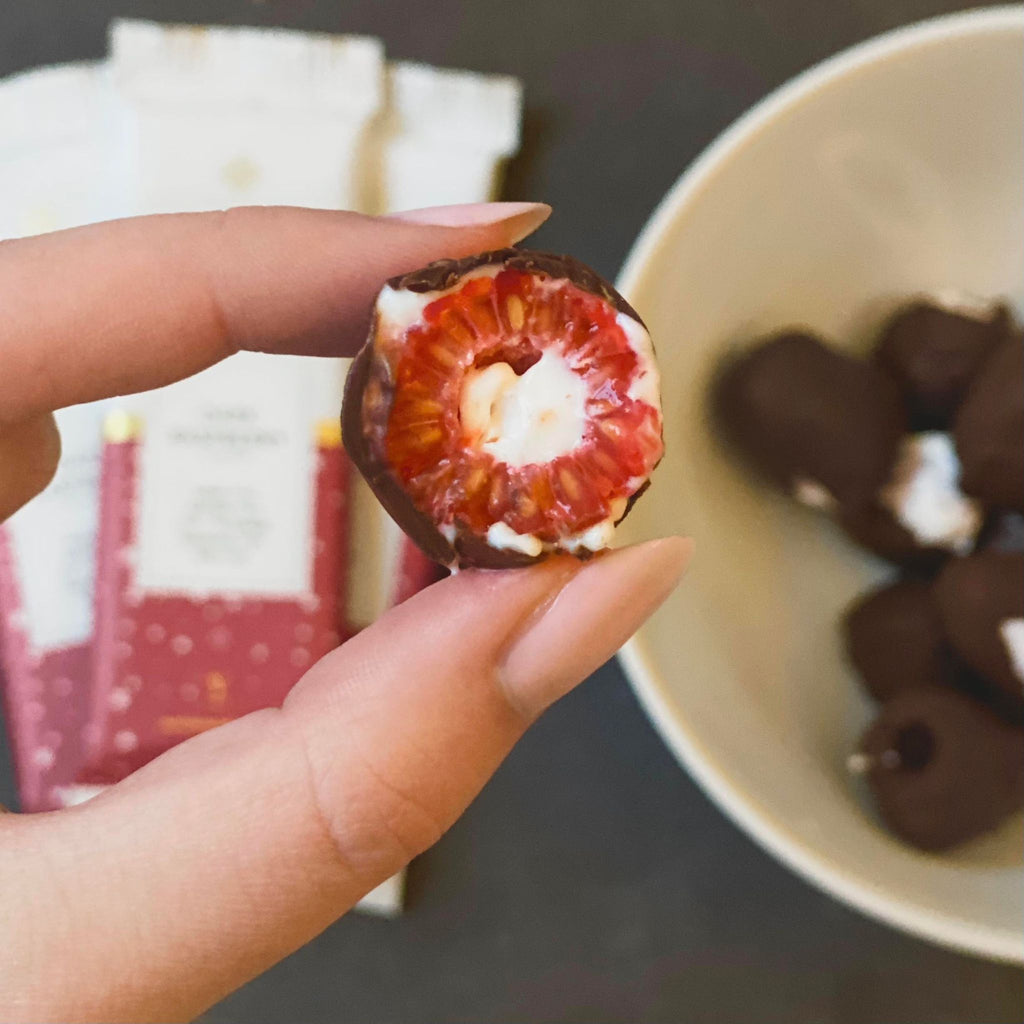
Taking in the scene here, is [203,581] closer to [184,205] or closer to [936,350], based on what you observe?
[184,205]

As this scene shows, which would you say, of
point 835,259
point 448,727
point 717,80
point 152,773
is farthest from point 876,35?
point 152,773

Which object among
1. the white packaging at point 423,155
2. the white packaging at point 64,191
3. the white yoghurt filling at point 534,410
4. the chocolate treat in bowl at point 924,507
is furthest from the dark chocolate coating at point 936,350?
the white packaging at point 64,191

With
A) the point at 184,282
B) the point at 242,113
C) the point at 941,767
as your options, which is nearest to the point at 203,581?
the point at 184,282

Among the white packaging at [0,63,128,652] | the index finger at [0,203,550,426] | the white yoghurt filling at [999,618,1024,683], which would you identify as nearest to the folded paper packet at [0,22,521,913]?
the white packaging at [0,63,128,652]

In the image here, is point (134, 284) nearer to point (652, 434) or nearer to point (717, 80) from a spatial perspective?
point (652, 434)

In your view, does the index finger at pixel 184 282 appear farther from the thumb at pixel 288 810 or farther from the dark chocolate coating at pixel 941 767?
the dark chocolate coating at pixel 941 767

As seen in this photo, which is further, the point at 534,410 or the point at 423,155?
the point at 423,155
